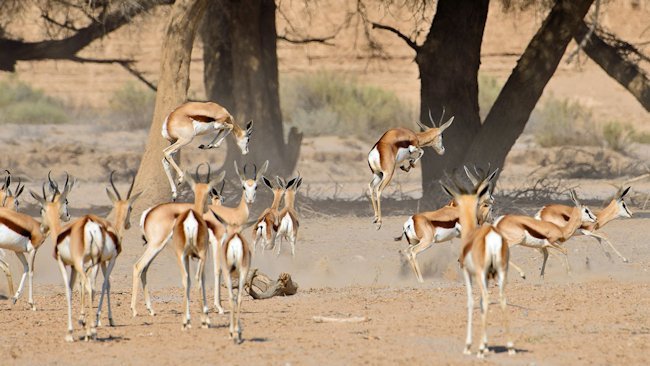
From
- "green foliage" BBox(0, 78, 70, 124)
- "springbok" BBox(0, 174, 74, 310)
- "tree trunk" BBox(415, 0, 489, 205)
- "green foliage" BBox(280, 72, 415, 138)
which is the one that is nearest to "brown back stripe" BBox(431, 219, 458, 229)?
"springbok" BBox(0, 174, 74, 310)

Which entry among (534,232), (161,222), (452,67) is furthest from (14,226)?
(452,67)

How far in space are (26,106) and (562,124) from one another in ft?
63.7

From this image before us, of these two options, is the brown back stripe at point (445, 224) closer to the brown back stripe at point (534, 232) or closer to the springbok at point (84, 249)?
the brown back stripe at point (534, 232)

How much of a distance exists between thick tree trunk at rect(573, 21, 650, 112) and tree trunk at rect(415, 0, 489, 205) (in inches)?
75.6

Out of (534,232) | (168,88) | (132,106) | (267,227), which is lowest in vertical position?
(132,106)

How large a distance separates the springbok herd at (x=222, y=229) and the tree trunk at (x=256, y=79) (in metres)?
5.09

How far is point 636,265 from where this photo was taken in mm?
16516

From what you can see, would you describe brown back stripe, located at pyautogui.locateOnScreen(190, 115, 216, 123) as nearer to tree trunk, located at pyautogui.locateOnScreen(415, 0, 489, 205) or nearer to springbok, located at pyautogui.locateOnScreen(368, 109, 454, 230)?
springbok, located at pyautogui.locateOnScreen(368, 109, 454, 230)

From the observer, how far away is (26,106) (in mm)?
46625

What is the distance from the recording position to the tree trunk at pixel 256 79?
2239cm

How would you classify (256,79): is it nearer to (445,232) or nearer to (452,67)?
(452,67)

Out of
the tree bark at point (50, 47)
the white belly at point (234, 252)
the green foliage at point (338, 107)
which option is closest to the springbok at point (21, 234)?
the white belly at point (234, 252)

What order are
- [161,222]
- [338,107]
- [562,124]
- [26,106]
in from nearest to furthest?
[161,222]
[562,124]
[338,107]
[26,106]

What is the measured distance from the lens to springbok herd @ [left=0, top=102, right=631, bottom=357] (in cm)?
1003
